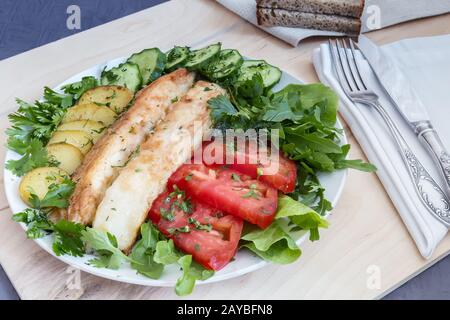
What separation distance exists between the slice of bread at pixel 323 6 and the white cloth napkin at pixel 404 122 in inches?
8.3

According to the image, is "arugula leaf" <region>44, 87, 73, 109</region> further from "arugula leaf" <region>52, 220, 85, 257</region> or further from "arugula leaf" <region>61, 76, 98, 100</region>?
"arugula leaf" <region>52, 220, 85, 257</region>

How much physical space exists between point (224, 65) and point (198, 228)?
92cm

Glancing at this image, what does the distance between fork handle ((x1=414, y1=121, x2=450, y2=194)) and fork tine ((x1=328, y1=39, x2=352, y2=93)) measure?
1.20ft

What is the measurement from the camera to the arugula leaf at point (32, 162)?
207 cm

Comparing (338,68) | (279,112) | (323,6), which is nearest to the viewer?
(279,112)

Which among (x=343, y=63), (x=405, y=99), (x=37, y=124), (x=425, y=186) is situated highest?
(x=37, y=124)

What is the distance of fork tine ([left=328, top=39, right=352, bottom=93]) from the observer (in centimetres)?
262

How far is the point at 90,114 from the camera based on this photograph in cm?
230

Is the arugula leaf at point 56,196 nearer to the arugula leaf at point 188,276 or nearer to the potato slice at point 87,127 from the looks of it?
the potato slice at point 87,127
